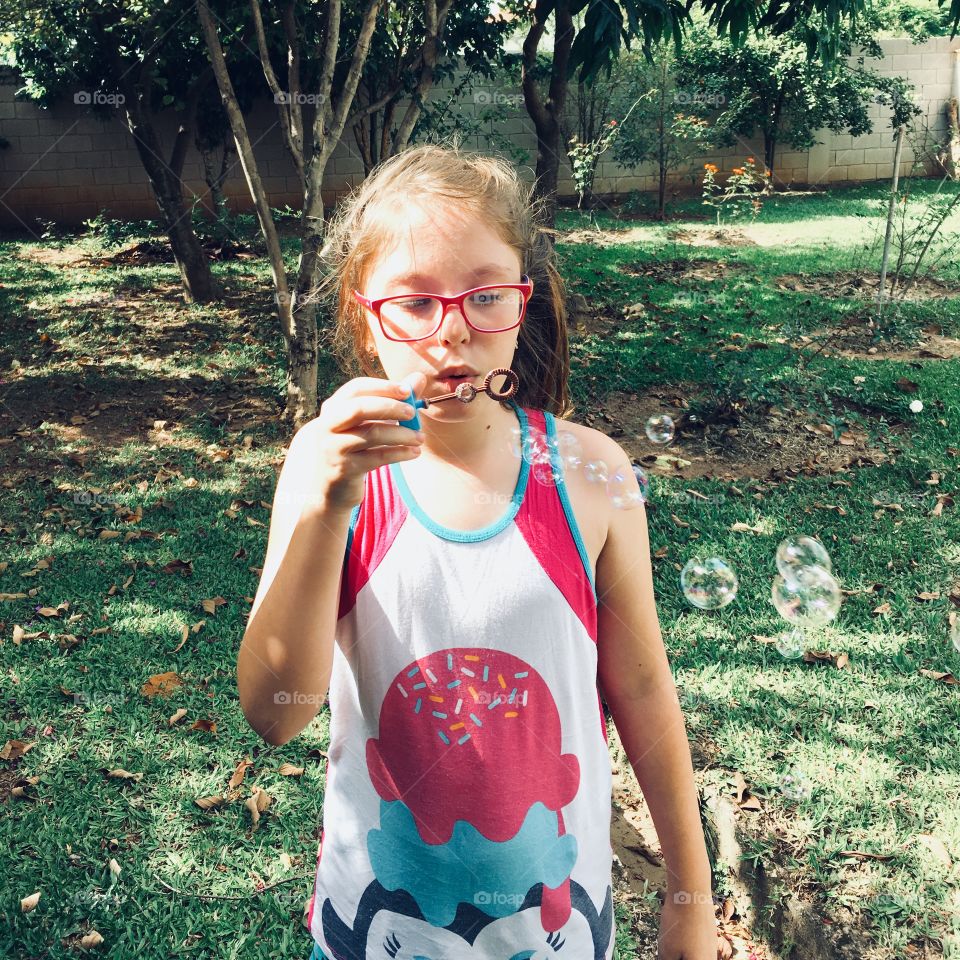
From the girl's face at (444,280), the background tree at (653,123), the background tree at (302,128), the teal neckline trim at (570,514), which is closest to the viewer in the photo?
the girl's face at (444,280)

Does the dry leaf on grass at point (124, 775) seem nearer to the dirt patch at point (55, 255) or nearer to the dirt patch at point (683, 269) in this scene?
the dirt patch at point (683, 269)

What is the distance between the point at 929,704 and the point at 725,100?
1353cm

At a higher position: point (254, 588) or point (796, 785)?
point (254, 588)

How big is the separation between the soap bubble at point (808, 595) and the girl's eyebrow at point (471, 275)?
210cm

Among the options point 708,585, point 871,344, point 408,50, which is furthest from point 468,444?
point 408,50

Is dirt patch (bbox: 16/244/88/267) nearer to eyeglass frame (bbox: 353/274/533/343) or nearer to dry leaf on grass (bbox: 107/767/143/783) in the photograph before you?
dry leaf on grass (bbox: 107/767/143/783)

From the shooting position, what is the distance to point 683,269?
946 centimetres

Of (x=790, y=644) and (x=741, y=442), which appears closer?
(x=790, y=644)

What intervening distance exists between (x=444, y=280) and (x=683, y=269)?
8.85 meters

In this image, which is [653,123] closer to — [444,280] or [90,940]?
[90,940]

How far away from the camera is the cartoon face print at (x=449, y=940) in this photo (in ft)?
3.81

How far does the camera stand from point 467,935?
1161 millimetres

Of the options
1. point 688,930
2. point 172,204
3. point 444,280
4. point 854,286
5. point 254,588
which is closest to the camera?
point 444,280

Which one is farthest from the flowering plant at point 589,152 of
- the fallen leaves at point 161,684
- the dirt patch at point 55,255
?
the fallen leaves at point 161,684
